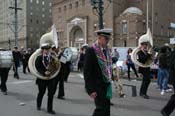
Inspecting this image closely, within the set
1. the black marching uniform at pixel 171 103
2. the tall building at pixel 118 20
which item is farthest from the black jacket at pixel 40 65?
the tall building at pixel 118 20

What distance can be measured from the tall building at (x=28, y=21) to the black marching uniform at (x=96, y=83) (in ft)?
316

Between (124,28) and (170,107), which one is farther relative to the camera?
(124,28)

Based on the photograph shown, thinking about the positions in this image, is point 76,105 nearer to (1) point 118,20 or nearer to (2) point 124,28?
(2) point 124,28

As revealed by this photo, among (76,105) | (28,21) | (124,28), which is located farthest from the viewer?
(28,21)

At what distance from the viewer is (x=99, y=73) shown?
5.61m

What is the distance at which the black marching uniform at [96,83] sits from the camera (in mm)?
5498

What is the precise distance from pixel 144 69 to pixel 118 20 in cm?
5481

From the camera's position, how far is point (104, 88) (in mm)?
5617

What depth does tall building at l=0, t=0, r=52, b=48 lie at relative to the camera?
349ft

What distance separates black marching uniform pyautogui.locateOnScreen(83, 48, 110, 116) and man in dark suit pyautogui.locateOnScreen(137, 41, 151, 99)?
5.92 meters

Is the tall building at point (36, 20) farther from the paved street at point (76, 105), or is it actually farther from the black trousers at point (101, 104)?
the black trousers at point (101, 104)

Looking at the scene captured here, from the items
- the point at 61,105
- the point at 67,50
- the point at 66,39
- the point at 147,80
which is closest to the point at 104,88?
the point at 61,105

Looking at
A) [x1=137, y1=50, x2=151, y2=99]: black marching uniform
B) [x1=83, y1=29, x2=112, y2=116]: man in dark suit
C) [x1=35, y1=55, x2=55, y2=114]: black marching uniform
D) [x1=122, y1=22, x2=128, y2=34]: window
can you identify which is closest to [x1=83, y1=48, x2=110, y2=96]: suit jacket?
Answer: [x1=83, y1=29, x2=112, y2=116]: man in dark suit

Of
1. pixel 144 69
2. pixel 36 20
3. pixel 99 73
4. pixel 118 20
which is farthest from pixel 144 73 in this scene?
pixel 36 20
